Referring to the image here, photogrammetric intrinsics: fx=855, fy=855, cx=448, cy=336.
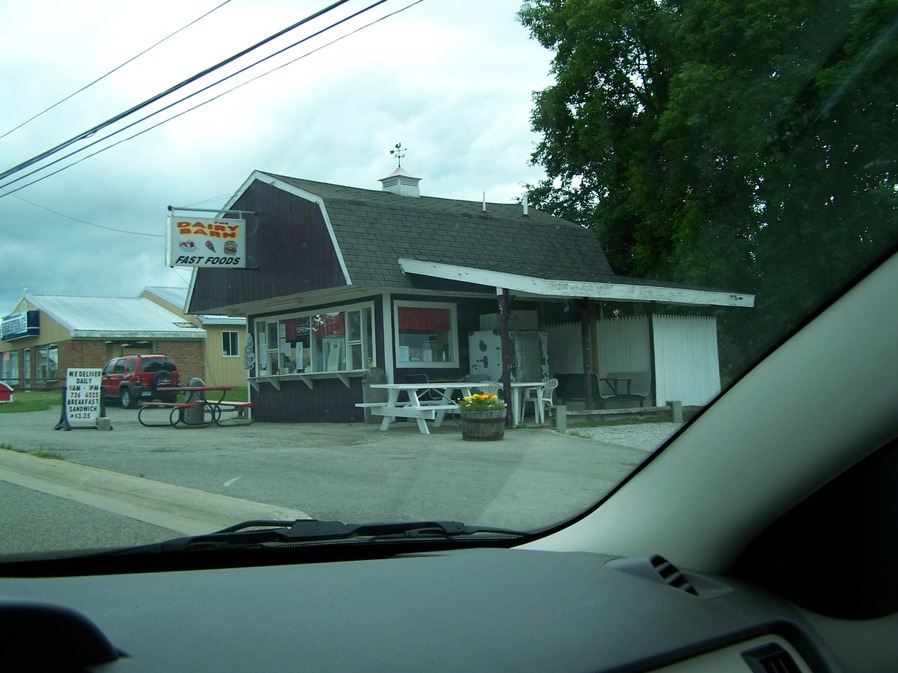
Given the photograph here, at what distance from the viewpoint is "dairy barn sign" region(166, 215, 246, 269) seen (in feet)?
49.5

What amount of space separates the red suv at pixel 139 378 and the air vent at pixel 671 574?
23.8 meters

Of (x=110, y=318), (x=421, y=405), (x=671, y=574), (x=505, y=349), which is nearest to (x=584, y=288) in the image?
(x=671, y=574)

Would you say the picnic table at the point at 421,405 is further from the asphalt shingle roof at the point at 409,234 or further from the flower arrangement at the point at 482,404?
the asphalt shingle roof at the point at 409,234

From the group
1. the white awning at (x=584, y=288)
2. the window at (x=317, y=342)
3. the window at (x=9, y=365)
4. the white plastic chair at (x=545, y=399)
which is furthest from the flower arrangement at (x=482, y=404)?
the window at (x=9, y=365)

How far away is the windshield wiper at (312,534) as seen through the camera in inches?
111

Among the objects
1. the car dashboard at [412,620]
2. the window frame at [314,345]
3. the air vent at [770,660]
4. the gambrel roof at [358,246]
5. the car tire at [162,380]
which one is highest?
the gambrel roof at [358,246]

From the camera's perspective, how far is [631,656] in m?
2.00

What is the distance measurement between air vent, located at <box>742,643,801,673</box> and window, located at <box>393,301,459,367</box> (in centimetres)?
1402

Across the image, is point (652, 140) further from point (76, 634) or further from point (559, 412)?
point (559, 412)

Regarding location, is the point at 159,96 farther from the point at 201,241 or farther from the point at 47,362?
the point at 47,362

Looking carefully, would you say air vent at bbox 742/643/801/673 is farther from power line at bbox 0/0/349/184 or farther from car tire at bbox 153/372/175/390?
car tire at bbox 153/372/175/390

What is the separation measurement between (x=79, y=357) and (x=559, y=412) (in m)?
26.1

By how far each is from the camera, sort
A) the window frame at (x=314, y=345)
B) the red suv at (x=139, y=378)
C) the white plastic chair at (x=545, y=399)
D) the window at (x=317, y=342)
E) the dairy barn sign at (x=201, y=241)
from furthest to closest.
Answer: the red suv at (x=139, y=378)
the window at (x=317, y=342)
the window frame at (x=314, y=345)
the dairy barn sign at (x=201, y=241)
the white plastic chair at (x=545, y=399)

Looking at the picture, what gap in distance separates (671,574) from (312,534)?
1.23 meters
